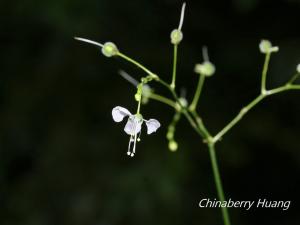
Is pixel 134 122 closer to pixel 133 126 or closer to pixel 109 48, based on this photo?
pixel 133 126

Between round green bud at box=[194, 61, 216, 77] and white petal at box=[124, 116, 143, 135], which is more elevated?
round green bud at box=[194, 61, 216, 77]

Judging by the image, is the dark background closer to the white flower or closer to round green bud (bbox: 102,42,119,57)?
the white flower

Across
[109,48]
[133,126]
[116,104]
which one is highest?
[116,104]

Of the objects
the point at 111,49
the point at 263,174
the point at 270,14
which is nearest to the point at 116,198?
the point at 263,174

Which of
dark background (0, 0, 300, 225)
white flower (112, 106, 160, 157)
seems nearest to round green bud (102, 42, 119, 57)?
white flower (112, 106, 160, 157)

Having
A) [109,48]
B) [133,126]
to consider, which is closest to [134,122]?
[133,126]

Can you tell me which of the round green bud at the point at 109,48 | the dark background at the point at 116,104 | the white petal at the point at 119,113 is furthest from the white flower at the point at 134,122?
the dark background at the point at 116,104
